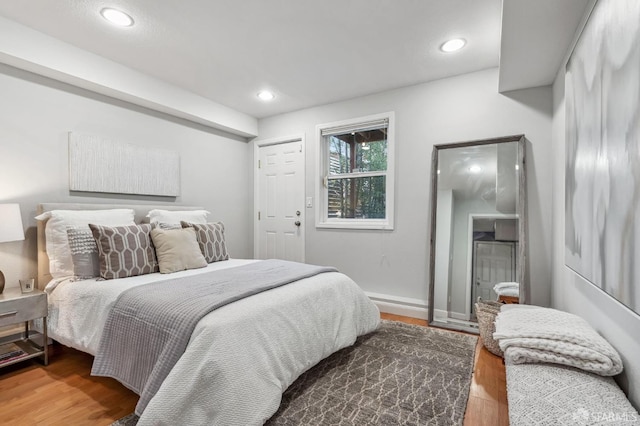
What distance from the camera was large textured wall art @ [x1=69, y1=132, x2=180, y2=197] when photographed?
2.77m

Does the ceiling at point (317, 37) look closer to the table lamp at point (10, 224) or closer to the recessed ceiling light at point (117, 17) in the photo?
the recessed ceiling light at point (117, 17)

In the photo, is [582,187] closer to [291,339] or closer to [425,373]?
[425,373]

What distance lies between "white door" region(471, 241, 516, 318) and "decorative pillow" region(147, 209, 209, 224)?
9.09 feet

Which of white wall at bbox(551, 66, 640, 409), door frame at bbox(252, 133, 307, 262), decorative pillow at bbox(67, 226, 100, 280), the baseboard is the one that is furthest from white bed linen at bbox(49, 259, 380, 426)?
door frame at bbox(252, 133, 307, 262)

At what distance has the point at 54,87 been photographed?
A: 265cm

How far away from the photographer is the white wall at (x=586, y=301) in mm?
1065

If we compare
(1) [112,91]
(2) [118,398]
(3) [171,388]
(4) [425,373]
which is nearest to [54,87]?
(1) [112,91]

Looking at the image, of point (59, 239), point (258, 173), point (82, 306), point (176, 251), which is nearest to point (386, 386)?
point (176, 251)

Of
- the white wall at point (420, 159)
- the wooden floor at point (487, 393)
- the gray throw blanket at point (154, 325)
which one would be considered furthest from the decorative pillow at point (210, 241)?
the wooden floor at point (487, 393)

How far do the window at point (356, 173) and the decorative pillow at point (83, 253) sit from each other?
7.59ft

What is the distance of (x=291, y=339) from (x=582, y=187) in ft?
5.48

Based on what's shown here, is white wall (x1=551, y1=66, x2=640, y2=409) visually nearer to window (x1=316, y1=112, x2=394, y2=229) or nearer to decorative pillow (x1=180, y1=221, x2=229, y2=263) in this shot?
window (x1=316, y1=112, x2=394, y2=229)

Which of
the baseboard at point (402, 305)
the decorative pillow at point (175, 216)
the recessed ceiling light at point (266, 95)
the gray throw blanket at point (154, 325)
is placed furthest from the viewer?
the recessed ceiling light at point (266, 95)

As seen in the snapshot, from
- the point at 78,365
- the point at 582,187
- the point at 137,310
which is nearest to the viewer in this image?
the point at 582,187
